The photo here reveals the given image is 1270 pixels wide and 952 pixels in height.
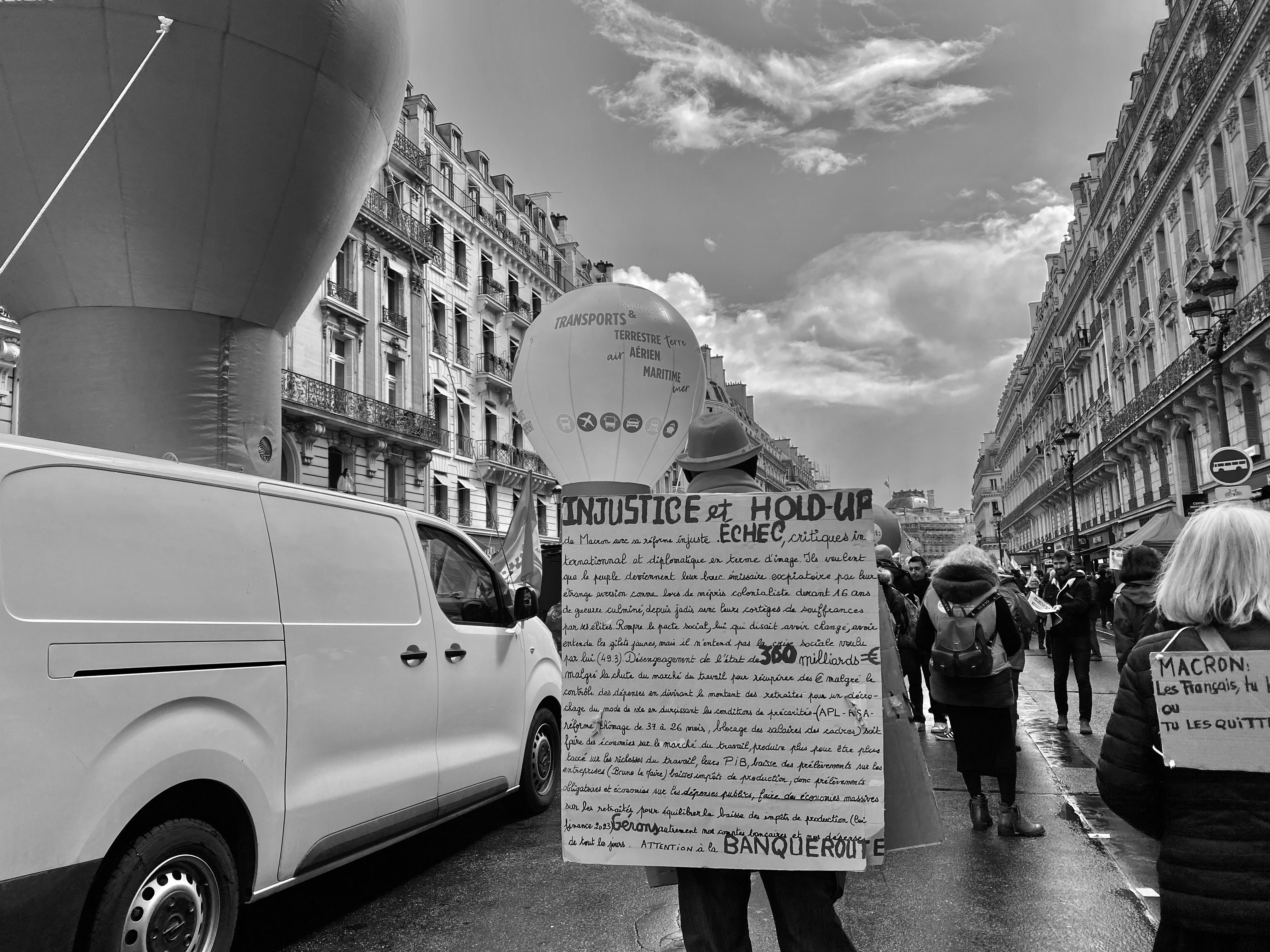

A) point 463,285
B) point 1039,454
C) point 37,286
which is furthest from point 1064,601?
point 1039,454

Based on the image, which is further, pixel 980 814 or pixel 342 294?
pixel 342 294

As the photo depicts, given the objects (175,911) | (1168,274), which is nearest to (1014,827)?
(175,911)

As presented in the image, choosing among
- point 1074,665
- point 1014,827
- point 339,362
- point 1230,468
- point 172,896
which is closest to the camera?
point 172,896

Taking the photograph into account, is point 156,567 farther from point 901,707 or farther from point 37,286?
point 37,286

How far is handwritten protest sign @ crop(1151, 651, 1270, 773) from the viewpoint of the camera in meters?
2.04

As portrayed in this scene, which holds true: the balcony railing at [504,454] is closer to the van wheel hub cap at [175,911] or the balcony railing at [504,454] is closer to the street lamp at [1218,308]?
the street lamp at [1218,308]

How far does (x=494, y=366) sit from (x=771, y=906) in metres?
35.3

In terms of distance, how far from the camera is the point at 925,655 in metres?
6.35

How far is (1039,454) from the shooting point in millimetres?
64875

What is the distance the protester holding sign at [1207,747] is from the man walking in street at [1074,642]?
6947mm

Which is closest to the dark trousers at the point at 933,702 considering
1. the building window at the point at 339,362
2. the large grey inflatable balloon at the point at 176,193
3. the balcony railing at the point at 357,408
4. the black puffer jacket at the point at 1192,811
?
the black puffer jacket at the point at 1192,811

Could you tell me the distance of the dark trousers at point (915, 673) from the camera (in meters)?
9.11

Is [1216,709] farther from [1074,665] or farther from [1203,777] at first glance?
[1074,665]

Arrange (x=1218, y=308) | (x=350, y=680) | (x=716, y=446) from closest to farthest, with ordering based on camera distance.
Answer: (x=716, y=446) → (x=350, y=680) → (x=1218, y=308)
